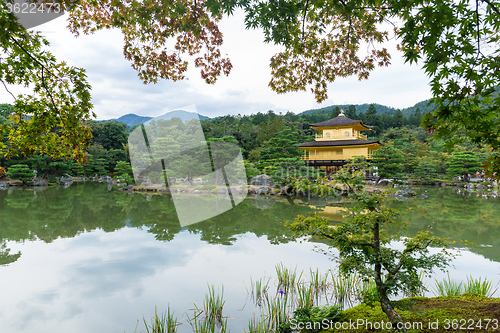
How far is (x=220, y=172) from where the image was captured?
631 inches

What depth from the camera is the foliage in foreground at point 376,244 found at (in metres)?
1.52

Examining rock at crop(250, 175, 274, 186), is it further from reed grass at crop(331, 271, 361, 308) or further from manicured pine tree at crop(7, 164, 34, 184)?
manicured pine tree at crop(7, 164, 34, 184)

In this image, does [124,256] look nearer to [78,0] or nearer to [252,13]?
[78,0]

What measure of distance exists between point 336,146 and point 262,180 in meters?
6.55

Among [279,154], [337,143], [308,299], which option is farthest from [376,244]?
[337,143]

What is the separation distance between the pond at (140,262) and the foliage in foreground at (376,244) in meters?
1.37

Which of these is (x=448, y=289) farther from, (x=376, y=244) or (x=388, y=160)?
(x=388, y=160)

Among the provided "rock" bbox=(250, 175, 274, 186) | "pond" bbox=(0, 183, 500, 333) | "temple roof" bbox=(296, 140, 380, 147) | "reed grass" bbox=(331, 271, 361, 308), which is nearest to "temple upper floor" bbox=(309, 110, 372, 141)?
"temple roof" bbox=(296, 140, 380, 147)

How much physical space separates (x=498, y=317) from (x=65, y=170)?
995 inches

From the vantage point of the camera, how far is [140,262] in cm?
407

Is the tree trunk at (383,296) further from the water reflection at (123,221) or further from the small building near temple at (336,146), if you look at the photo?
the small building near temple at (336,146)

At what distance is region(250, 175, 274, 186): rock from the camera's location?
14969 millimetres

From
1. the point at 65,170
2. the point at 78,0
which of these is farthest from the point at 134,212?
the point at 65,170

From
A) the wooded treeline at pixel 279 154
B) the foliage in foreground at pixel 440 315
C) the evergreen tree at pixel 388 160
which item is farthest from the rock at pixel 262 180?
the foliage in foreground at pixel 440 315
